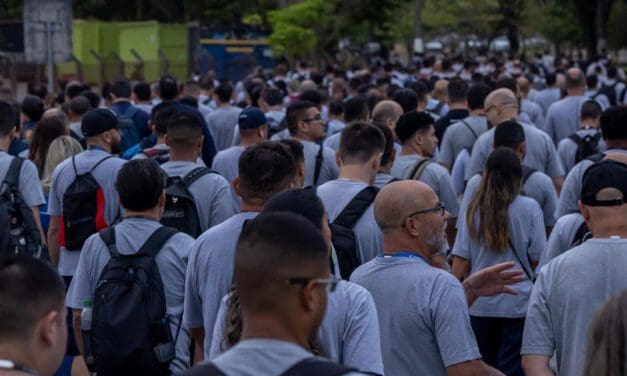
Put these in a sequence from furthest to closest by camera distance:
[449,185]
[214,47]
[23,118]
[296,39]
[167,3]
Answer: [167,3], [214,47], [296,39], [23,118], [449,185]

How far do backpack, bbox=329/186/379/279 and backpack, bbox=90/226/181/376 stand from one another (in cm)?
104

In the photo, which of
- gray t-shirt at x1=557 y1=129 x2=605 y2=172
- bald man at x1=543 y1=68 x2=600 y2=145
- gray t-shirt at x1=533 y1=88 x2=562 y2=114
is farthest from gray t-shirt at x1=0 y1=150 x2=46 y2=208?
gray t-shirt at x1=533 y1=88 x2=562 y2=114

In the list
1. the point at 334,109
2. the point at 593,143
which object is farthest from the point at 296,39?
the point at 593,143

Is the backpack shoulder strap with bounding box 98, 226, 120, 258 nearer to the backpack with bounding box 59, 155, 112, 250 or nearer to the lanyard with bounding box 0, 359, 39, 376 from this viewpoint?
the backpack with bounding box 59, 155, 112, 250

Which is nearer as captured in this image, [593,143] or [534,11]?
[593,143]

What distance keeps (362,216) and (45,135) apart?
410 cm

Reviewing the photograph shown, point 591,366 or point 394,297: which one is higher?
point 591,366

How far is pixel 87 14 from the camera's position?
5847cm

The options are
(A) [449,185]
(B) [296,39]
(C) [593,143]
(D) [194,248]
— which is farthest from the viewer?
(B) [296,39]

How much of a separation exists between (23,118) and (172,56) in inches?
1219

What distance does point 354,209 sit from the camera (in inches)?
269

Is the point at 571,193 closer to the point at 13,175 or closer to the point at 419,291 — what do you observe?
the point at 419,291

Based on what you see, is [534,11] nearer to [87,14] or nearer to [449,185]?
[87,14]

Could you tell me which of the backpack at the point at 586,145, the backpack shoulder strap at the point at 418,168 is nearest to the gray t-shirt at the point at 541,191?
the backpack shoulder strap at the point at 418,168
